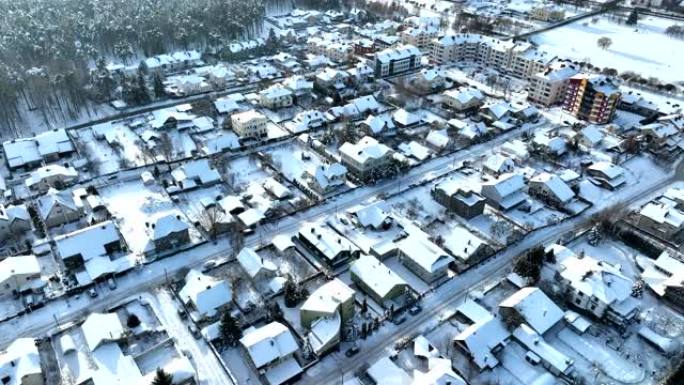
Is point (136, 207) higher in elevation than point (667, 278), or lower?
higher

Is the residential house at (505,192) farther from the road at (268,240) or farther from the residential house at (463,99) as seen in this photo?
the residential house at (463,99)

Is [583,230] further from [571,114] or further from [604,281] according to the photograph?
[571,114]

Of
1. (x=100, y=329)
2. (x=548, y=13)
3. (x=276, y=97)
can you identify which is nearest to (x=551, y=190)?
(x=276, y=97)

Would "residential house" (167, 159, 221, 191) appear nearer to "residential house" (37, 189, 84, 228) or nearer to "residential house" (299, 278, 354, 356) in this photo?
"residential house" (37, 189, 84, 228)

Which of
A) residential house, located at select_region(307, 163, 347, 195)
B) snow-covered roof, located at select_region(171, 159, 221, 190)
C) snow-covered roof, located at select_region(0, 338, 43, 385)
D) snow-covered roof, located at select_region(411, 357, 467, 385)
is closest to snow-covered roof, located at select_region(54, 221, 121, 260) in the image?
snow-covered roof, located at select_region(0, 338, 43, 385)

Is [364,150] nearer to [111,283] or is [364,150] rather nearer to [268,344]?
[268,344]

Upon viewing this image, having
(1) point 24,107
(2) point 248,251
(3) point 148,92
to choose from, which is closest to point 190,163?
(2) point 248,251

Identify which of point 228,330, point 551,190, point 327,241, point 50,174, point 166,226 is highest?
point 50,174
